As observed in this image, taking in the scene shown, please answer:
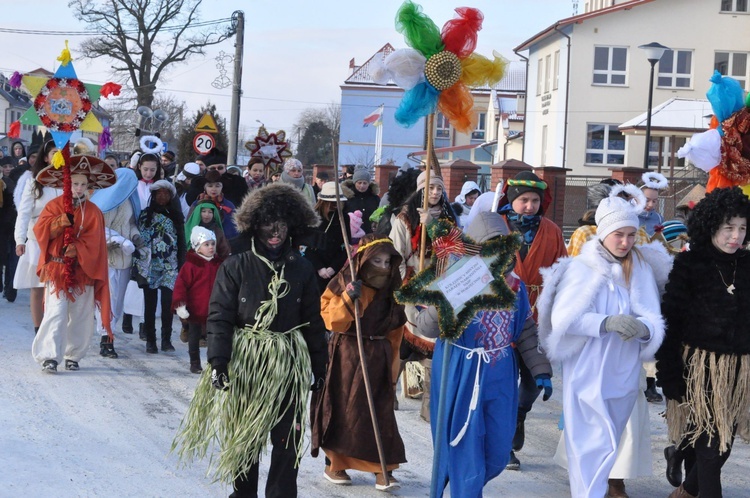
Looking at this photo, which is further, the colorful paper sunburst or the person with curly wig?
the colorful paper sunburst

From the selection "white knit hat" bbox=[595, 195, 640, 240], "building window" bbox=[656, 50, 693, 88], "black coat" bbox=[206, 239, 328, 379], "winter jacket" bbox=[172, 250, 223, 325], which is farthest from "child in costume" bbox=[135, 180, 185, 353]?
"building window" bbox=[656, 50, 693, 88]

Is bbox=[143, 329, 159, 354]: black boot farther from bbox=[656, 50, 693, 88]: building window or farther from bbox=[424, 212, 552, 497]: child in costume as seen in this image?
bbox=[656, 50, 693, 88]: building window

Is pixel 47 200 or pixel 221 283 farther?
pixel 47 200

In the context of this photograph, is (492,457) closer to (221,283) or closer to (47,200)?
(221,283)

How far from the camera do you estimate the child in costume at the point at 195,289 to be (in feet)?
30.1

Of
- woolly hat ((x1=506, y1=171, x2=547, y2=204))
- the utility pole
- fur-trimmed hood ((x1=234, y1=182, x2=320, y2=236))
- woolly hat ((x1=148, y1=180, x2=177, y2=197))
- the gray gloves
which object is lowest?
the gray gloves

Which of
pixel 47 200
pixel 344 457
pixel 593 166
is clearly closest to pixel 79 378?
pixel 47 200

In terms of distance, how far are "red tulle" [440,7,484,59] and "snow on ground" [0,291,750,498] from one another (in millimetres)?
2726

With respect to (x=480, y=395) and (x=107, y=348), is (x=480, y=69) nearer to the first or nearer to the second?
(x=480, y=395)

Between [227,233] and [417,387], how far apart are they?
3.66 meters

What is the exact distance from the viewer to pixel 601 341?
5.67 meters

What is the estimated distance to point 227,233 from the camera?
11555 millimetres

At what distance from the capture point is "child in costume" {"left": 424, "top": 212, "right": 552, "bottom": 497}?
5.38 m

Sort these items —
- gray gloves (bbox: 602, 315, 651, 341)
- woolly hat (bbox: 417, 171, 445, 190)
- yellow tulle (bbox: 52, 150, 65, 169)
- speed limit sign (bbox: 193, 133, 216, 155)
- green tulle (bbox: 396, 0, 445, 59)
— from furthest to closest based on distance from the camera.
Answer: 1. speed limit sign (bbox: 193, 133, 216, 155)
2. yellow tulle (bbox: 52, 150, 65, 169)
3. woolly hat (bbox: 417, 171, 445, 190)
4. green tulle (bbox: 396, 0, 445, 59)
5. gray gloves (bbox: 602, 315, 651, 341)
